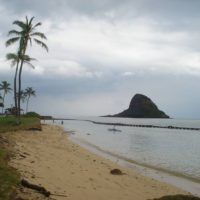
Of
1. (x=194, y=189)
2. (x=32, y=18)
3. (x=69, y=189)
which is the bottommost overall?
(x=194, y=189)

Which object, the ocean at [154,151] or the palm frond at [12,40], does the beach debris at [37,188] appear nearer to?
the ocean at [154,151]

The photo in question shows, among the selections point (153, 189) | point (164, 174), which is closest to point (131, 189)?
point (153, 189)

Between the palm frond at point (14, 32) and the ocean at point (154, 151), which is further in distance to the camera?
the palm frond at point (14, 32)

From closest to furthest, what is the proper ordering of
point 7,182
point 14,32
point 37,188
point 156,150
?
point 7,182 < point 37,188 < point 156,150 < point 14,32

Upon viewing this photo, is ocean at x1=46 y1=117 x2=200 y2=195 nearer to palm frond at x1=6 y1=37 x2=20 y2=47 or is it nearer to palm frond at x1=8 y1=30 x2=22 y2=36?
palm frond at x1=6 y1=37 x2=20 y2=47

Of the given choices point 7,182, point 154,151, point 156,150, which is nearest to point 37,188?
point 7,182

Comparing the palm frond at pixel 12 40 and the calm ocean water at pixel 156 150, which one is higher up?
the palm frond at pixel 12 40

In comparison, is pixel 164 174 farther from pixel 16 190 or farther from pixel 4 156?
pixel 16 190

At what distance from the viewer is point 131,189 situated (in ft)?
45.8

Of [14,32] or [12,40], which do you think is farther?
[12,40]

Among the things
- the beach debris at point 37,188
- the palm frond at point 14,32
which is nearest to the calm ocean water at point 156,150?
the beach debris at point 37,188

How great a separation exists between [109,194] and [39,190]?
3.31m

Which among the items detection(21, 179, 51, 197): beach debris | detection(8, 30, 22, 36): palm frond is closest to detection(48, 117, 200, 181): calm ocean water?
detection(21, 179, 51, 197): beach debris

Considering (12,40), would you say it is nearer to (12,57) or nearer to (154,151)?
(12,57)
